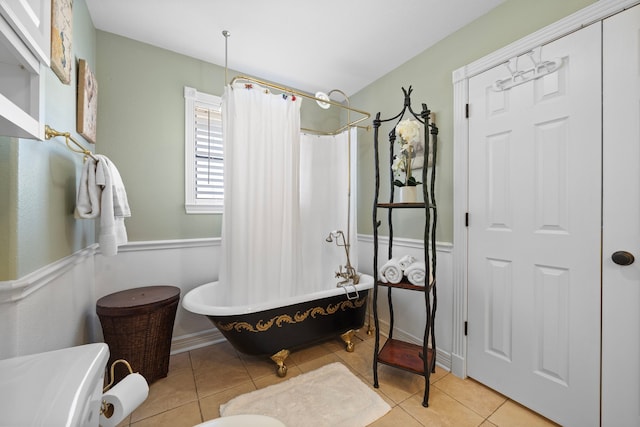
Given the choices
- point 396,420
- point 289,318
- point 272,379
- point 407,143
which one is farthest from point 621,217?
point 272,379

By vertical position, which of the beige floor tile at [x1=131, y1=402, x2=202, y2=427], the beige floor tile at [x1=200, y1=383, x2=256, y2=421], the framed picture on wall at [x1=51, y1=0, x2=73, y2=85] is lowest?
the beige floor tile at [x1=200, y1=383, x2=256, y2=421]

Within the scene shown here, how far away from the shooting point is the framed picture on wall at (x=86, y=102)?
157 cm

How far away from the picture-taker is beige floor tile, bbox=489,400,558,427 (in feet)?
4.75

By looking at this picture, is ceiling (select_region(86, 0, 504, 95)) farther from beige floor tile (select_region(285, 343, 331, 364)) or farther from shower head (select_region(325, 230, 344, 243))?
beige floor tile (select_region(285, 343, 331, 364))

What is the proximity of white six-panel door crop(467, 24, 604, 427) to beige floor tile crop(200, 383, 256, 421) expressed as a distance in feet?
5.14

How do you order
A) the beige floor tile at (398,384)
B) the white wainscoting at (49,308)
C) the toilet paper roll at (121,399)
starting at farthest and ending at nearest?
the beige floor tile at (398,384) → the white wainscoting at (49,308) → the toilet paper roll at (121,399)

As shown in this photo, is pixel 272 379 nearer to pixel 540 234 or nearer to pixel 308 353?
pixel 308 353

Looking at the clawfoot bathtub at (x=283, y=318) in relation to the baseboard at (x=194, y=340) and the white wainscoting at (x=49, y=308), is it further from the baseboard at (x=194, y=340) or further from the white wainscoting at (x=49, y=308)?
the white wainscoting at (x=49, y=308)

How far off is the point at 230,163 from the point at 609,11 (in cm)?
223

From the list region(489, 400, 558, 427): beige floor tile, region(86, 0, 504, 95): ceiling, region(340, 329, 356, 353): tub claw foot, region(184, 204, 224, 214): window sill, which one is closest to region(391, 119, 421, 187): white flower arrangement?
region(86, 0, 504, 95): ceiling

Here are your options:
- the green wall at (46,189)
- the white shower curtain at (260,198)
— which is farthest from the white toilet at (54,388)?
the white shower curtain at (260,198)

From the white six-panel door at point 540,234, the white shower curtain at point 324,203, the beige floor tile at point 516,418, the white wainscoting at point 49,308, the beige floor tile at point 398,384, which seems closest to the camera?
the white wainscoting at point 49,308

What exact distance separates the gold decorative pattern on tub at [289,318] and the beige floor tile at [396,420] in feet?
2.38

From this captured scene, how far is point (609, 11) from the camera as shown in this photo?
1263 millimetres
